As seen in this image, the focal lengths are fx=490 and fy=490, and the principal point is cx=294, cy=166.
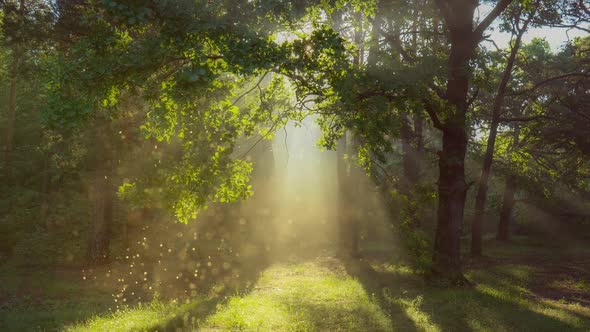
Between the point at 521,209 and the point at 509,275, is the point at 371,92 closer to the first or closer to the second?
the point at 509,275

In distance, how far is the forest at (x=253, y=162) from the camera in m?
10.4

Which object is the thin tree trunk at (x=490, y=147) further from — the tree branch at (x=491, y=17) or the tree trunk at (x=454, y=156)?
the tree branch at (x=491, y=17)

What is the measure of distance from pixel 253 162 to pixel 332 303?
471 centimetres

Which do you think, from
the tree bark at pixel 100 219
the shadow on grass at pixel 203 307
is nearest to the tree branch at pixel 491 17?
the shadow on grass at pixel 203 307

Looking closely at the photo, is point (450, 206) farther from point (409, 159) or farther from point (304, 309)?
point (409, 159)

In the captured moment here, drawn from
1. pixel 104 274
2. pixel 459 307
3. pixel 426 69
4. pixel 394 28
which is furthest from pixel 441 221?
pixel 104 274

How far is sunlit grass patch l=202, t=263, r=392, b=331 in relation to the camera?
1080cm

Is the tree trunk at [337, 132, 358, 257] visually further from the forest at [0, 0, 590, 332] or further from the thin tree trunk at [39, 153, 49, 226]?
the thin tree trunk at [39, 153, 49, 226]

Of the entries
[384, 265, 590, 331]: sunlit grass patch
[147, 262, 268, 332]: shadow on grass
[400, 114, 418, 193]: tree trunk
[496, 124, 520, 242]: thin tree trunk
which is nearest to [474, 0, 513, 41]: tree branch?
[384, 265, 590, 331]: sunlit grass patch

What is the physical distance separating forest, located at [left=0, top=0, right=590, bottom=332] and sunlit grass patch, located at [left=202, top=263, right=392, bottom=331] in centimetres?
9

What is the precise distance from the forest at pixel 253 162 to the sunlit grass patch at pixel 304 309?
0.31 feet

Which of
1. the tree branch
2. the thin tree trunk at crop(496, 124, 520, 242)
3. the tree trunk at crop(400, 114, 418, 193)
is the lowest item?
the thin tree trunk at crop(496, 124, 520, 242)

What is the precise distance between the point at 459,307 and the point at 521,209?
1226 inches

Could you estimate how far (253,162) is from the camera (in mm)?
Answer: 14828
